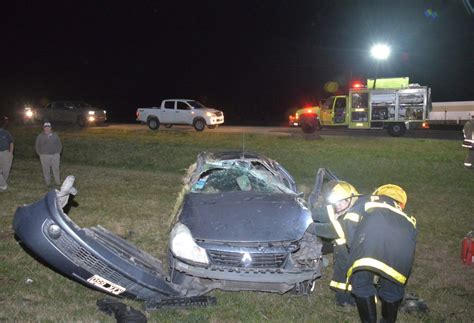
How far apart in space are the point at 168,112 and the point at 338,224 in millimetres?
18513

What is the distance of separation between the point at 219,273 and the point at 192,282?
0.44m

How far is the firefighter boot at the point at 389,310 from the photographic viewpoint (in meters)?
4.11

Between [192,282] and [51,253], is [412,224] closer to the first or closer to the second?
[192,282]

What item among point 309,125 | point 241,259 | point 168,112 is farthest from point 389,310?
point 168,112

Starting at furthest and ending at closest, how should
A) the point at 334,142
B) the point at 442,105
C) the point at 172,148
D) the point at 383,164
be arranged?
the point at 442,105 < the point at 334,142 < the point at 172,148 < the point at 383,164

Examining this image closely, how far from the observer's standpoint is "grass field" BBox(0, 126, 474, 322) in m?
4.91

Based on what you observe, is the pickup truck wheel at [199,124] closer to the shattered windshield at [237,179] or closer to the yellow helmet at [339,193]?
the shattered windshield at [237,179]

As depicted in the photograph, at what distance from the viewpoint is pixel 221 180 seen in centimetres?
664

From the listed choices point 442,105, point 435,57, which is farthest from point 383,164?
point 435,57

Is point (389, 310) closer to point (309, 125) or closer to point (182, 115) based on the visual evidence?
point (309, 125)

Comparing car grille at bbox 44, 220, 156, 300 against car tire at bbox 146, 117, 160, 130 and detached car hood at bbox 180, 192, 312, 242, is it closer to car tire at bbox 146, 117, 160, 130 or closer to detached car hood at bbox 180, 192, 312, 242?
detached car hood at bbox 180, 192, 312, 242

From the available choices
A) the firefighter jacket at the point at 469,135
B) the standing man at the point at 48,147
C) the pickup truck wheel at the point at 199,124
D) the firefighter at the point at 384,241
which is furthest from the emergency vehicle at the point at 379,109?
the firefighter at the point at 384,241

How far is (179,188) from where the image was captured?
1147 centimetres

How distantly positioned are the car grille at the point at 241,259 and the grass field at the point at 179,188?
21.7 inches
